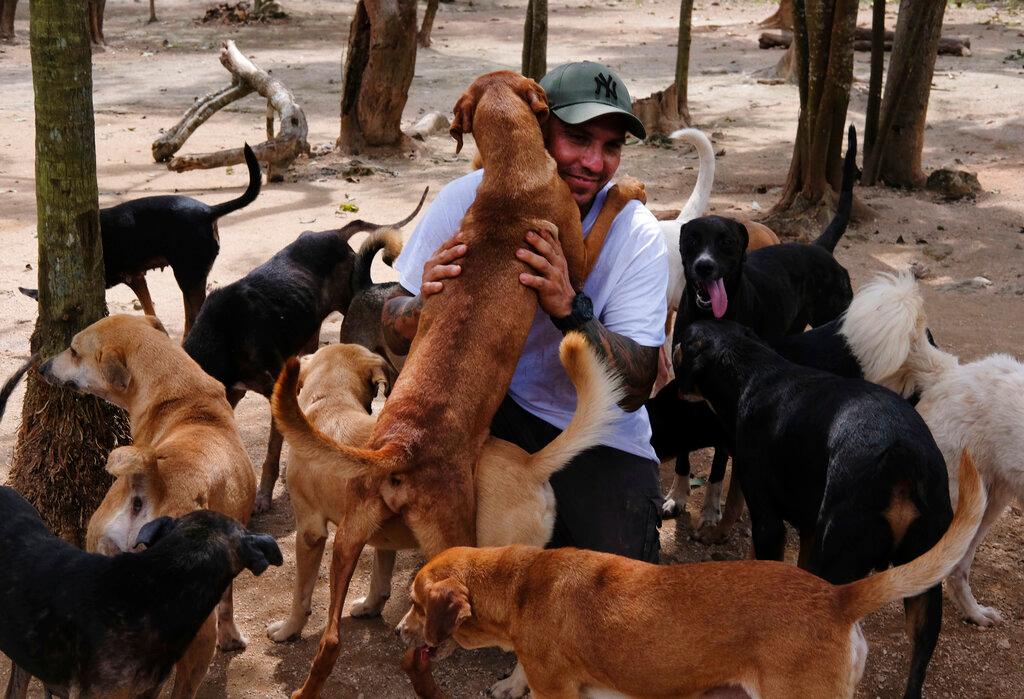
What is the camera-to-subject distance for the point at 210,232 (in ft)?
23.5

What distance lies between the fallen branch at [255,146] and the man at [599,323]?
7392mm

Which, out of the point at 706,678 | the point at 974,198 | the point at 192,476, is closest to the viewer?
the point at 706,678

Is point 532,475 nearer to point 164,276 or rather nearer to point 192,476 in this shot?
point 192,476

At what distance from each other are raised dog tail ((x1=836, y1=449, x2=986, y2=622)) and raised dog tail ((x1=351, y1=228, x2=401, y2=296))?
3305 mm

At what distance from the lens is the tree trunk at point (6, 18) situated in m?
21.5

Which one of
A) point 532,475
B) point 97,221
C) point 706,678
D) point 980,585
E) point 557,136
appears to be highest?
point 557,136

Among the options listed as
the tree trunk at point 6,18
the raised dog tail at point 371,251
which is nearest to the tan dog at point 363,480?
the raised dog tail at point 371,251

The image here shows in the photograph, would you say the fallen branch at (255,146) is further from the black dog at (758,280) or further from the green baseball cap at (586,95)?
the green baseball cap at (586,95)

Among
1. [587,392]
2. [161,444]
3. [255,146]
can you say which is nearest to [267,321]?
[161,444]

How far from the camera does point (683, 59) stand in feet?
46.3

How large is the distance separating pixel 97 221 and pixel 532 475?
2.43m

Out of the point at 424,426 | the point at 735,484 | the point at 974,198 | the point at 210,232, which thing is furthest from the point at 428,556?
the point at 974,198

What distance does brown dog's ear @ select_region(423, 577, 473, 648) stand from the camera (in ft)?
10.8

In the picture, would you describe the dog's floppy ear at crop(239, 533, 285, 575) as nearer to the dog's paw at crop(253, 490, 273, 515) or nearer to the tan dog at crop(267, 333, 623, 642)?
the tan dog at crop(267, 333, 623, 642)
